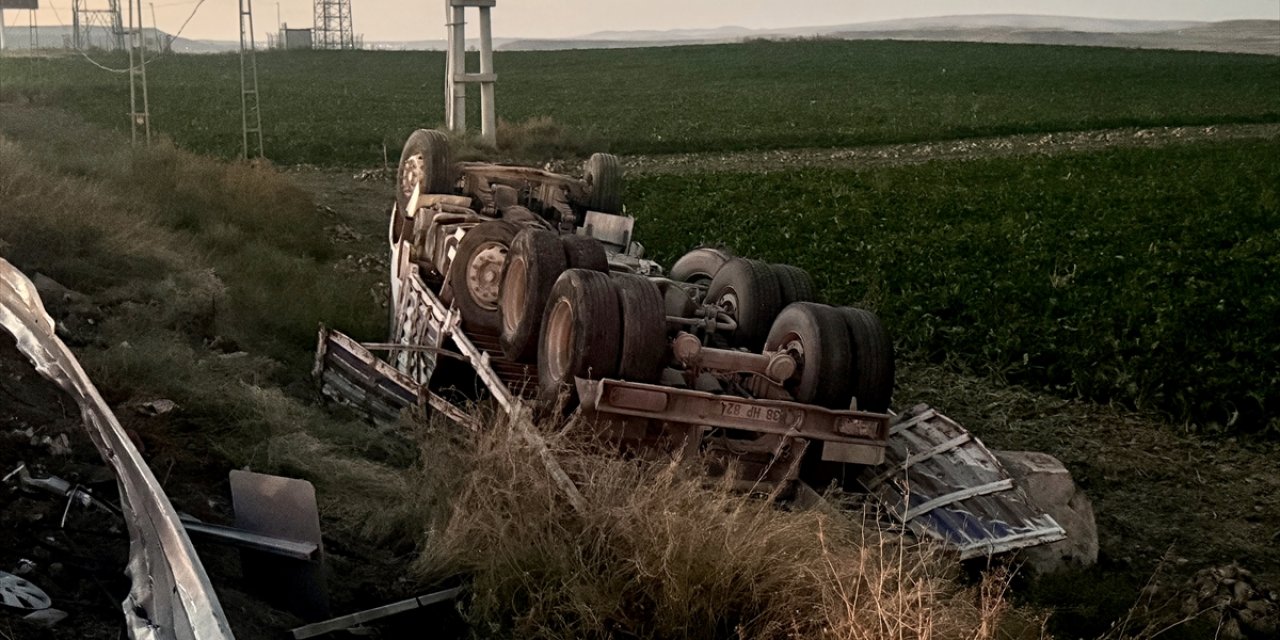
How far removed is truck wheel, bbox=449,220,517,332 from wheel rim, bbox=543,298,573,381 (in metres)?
1.87

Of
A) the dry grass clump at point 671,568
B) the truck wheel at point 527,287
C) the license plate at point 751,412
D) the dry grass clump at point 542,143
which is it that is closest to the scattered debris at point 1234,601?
the dry grass clump at point 671,568

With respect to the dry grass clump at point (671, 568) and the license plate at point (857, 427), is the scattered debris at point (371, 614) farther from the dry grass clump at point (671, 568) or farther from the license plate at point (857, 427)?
the license plate at point (857, 427)

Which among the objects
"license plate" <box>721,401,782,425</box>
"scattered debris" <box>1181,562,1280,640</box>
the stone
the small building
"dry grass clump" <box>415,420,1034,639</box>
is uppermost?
the small building

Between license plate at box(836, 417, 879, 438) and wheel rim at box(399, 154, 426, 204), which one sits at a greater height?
wheel rim at box(399, 154, 426, 204)

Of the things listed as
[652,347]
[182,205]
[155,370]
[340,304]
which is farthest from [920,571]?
[182,205]

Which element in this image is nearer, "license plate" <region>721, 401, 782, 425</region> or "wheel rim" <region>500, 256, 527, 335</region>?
"license plate" <region>721, 401, 782, 425</region>

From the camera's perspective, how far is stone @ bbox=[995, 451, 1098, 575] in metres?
6.73

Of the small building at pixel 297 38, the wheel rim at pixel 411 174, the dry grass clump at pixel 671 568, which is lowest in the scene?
the dry grass clump at pixel 671 568

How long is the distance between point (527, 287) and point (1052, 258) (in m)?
7.76

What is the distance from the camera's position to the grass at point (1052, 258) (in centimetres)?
1023

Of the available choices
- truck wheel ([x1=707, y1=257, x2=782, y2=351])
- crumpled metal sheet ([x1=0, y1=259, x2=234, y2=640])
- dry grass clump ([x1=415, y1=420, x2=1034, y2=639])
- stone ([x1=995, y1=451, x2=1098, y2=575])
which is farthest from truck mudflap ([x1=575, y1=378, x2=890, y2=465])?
crumpled metal sheet ([x1=0, y1=259, x2=234, y2=640])

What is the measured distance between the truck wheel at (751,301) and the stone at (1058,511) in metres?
1.93

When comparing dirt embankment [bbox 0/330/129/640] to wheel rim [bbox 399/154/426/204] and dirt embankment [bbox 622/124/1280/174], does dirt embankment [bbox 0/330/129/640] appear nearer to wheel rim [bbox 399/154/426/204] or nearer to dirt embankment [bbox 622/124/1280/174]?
wheel rim [bbox 399/154/426/204]

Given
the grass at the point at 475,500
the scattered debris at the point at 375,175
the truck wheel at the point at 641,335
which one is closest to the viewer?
the grass at the point at 475,500
